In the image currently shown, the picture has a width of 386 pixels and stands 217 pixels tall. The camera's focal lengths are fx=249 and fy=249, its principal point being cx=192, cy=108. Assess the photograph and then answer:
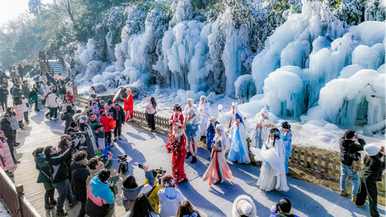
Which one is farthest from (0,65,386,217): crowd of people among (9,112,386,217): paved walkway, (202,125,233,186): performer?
(9,112,386,217): paved walkway

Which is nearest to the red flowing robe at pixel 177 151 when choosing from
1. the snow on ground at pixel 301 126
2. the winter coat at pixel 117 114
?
the snow on ground at pixel 301 126

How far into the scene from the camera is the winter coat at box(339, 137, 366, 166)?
5230 millimetres

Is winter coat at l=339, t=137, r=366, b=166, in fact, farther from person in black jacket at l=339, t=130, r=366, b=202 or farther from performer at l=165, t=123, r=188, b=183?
performer at l=165, t=123, r=188, b=183

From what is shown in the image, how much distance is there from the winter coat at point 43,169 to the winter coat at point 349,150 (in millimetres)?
6160

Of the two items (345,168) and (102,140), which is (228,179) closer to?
(345,168)

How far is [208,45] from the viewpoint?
1828cm

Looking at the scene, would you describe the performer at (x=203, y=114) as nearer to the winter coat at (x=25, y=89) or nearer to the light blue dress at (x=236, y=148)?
the light blue dress at (x=236, y=148)

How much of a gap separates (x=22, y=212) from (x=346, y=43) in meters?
13.1

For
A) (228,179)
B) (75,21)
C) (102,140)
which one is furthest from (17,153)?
(75,21)

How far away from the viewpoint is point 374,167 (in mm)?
4758

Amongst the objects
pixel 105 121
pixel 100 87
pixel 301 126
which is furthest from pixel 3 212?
pixel 100 87

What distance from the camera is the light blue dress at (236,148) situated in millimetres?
7582

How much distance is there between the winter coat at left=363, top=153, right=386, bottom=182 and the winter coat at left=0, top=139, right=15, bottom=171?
8546 millimetres

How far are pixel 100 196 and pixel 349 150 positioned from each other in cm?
500
